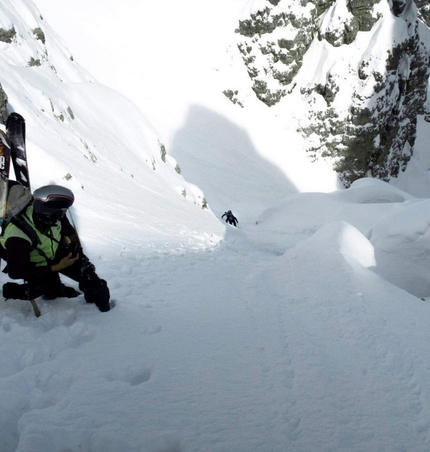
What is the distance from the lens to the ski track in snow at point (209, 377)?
7.82ft

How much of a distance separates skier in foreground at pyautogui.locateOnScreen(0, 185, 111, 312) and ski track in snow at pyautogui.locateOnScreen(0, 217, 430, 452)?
0.26 meters

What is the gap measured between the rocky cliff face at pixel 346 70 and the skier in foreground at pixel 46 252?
4647cm

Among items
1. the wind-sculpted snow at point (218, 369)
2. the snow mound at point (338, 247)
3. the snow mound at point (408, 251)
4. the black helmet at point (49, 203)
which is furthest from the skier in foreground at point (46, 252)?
the snow mound at point (408, 251)

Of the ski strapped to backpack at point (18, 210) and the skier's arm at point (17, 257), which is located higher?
the ski strapped to backpack at point (18, 210)

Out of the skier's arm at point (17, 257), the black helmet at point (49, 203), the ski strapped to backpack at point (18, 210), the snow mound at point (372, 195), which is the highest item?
the black helmet at point (49, 203)

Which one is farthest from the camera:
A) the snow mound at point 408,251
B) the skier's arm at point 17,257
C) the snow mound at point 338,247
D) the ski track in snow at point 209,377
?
the snow mound at point 408,251

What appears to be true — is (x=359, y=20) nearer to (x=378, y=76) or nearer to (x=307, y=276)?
(x=378, y=76)

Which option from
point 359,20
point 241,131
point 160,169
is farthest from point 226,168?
point 359,20

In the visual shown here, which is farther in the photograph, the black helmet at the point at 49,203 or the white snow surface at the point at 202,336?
the black helmet at the point at 49,203

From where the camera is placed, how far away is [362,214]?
18.2m

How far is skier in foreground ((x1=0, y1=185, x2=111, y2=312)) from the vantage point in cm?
323

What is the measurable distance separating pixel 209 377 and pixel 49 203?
7.31 ft

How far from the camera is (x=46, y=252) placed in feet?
11.5

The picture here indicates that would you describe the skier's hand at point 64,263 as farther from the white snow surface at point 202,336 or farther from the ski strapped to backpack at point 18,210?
the white snow surface at point 202,336
